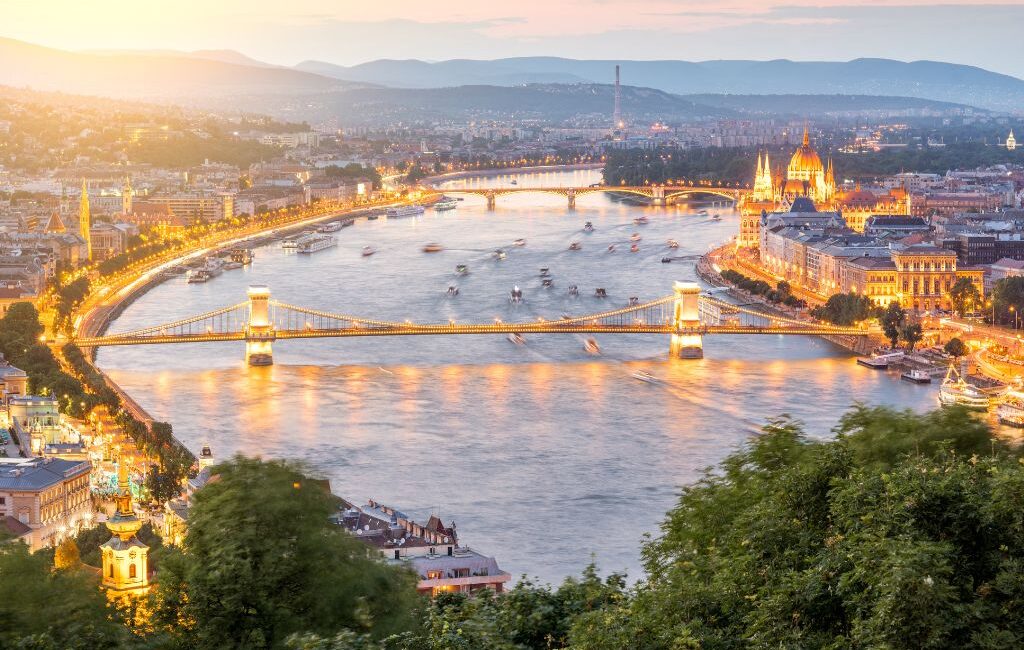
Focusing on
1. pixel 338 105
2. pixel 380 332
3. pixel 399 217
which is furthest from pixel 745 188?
pixel 338 105

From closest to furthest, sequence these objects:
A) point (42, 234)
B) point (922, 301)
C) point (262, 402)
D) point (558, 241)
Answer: point (262, 402) < point (922, 301) < point (42, 234) < point (558, 241)

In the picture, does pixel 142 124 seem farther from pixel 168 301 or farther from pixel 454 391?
pixel 454 391

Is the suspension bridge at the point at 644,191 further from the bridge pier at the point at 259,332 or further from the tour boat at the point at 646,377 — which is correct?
the tour boat at the point at 646,377

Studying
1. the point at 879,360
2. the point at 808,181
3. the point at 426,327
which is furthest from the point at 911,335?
the point at 808,181

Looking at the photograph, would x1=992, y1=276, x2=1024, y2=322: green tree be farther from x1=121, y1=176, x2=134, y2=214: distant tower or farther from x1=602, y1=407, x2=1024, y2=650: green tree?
x1=121, y1=176, x2=134, y2=214: distant tower

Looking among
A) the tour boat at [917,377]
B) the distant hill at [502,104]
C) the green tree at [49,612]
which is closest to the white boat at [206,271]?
the tour boat at [917,377]

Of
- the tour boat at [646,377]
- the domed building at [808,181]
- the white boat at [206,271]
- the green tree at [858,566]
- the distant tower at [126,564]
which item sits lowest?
the white boat at [206,271]
